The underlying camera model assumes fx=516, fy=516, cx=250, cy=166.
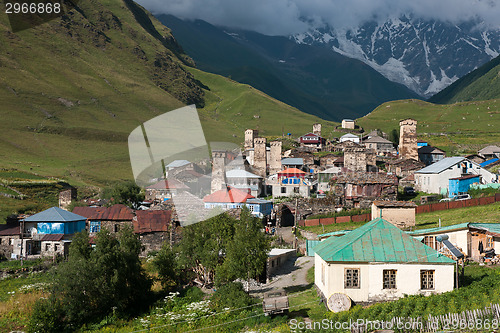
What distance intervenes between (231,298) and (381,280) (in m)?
7.52

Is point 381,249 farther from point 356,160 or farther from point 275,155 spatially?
point 275,155

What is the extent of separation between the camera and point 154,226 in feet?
140

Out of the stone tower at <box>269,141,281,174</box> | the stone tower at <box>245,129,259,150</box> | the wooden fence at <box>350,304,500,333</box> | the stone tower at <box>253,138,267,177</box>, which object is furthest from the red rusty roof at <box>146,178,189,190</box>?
the wooden fence at <box>350,304,500,333</box>

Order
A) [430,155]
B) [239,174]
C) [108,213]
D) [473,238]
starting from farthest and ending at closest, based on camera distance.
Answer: [430,155], [239,174], [108,213], [473,238]

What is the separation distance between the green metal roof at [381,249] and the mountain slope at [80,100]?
2599 inches

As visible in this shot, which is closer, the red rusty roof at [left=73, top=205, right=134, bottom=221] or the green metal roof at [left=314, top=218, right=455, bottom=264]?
the green metal roof at [left=314, top=218, right=455, bottom=264]

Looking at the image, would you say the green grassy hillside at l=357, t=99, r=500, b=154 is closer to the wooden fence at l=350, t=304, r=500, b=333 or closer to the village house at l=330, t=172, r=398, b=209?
the village house at l=330, t=172, r=398, b=209

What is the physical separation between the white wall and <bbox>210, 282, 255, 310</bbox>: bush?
16.0ft

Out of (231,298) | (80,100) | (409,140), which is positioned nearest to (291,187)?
(409,140)

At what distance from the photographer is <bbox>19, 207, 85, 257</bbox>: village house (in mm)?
42688

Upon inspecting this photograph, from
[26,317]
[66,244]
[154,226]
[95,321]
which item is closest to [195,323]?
[95,321]

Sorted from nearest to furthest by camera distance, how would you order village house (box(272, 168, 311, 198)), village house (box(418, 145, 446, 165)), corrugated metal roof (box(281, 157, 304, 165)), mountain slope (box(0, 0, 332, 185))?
village house (box(272, 168, 311, 198))
corrugated metal roof (box(281, 157, 304, 165))
village house (box(418, 145, 446, 165))
mountain slope (box(0, 0, 332, 185))

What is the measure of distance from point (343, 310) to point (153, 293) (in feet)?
45.7

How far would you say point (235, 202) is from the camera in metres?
49.4
